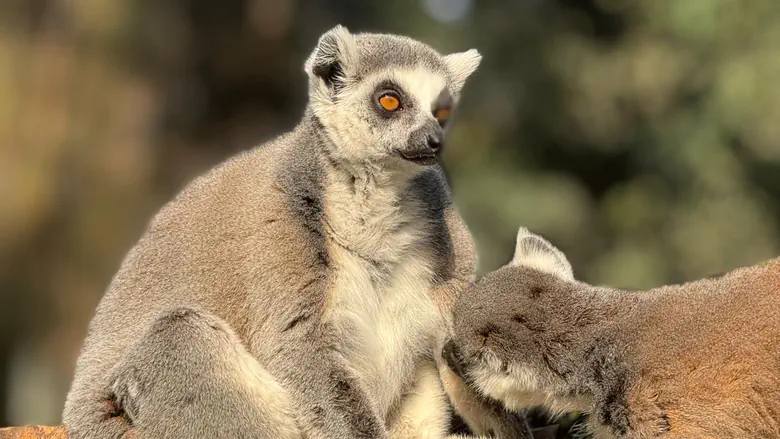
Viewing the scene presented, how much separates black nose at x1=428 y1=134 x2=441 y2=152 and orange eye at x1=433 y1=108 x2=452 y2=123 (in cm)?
43

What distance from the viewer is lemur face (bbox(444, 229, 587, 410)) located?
7.26 meters

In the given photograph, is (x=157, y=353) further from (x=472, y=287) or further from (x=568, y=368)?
(x=568, y=368)

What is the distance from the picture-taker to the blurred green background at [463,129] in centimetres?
2100

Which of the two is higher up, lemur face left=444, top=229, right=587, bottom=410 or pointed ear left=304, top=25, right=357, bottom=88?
pointed ear left=304, top=25, right=357, bottom=88

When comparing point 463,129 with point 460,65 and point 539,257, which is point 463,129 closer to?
point 460,65

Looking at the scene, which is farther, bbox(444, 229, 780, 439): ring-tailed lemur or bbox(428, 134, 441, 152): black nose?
bbox(428, 134, 441, 152): black nose

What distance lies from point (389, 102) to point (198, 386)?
2464mm

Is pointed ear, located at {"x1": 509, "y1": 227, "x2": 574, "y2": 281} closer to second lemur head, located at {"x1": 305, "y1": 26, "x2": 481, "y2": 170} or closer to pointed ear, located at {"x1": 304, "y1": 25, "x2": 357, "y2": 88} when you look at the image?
second lemur head, located at {"x1": 305, "y1": 26, "x2": 481, "y2": 170}

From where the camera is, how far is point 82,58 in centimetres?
2150

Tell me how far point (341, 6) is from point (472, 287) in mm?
20451

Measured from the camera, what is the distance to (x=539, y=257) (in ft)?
25.8

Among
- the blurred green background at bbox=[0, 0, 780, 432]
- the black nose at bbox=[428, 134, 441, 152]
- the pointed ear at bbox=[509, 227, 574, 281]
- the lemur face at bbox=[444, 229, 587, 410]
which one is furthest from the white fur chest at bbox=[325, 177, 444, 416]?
the blurred green background at bbox=[0, 0, 780, 432]

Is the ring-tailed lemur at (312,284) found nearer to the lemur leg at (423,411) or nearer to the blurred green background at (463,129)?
the lemur leg at (423,411)

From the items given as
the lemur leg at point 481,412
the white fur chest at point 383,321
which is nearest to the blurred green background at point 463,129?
the lemur leg at point 481,412
